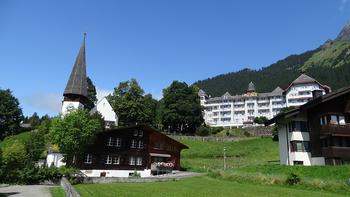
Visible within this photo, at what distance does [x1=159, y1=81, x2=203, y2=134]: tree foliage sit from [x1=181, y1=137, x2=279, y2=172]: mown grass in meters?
12.2

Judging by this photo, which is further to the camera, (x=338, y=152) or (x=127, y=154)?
(x=127, y=154)

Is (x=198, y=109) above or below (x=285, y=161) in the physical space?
above

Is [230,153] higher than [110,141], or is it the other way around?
[110,141]

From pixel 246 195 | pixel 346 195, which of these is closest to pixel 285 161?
pixel 346 195

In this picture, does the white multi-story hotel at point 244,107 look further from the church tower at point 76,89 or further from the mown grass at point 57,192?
the mown grass at point 57,192

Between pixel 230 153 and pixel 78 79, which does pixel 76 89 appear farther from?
pixel 230 153

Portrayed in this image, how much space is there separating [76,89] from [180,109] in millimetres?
31972

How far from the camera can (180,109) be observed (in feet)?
289

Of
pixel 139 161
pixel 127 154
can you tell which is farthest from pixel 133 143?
pixel 139 161

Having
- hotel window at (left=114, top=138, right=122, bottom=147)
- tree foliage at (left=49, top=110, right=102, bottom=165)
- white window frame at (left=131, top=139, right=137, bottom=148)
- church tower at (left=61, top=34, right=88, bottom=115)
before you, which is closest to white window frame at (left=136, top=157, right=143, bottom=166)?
white window frame at (left=131, top=139, right=137, bottom=148)

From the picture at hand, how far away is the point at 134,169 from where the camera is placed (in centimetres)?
5078

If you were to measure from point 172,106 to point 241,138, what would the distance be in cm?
2021

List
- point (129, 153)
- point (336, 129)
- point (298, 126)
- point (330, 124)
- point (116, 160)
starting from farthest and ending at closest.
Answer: point (129, 153) → point (116, 160) → point (298, 126) → point (330, 124) → point (336, 129)

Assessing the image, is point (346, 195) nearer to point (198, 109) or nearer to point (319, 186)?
point (319, 186)
